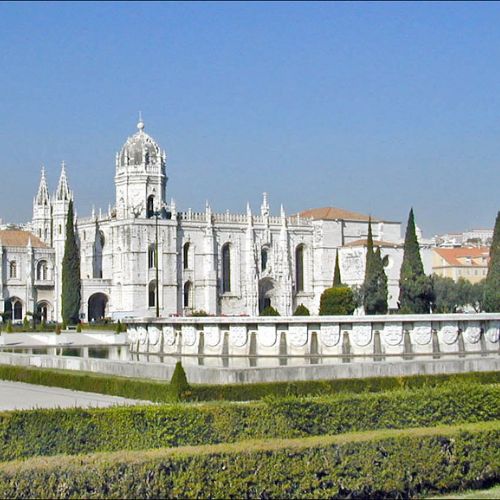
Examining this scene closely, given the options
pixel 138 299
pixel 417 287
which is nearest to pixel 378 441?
pixel 417 287

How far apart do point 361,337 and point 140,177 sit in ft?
130

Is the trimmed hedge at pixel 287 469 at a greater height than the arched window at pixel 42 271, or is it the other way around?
the arched window at pixel 42 271

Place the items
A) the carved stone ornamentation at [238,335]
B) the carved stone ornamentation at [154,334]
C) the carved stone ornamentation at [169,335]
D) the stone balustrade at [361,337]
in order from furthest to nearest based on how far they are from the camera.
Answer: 1. the carved stone ornamentation at [154,334]
2. the carved stone ornamentation at [169,335]
3. the carved stone ornamentation at [238,335]
4. the stone balustrade at [361,337]

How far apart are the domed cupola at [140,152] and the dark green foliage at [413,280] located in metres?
22.4

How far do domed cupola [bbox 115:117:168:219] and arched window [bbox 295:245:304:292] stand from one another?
11.6m

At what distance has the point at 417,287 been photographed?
5312 centimetres

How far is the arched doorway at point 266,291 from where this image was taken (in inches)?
2894

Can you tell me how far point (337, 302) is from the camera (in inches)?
1877

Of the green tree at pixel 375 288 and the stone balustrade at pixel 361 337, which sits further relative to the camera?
the green tree at pixel 375 288

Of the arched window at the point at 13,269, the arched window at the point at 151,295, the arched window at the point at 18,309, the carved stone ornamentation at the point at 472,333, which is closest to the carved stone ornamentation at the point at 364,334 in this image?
the carved stone ornamentation at the point at 472,333

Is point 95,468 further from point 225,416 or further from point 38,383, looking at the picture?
point 38,383

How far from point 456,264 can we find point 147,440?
80172 mm

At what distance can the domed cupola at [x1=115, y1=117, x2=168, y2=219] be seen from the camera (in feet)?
227

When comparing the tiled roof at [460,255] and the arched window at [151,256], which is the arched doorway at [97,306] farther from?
the tiled roof at [460,255]
